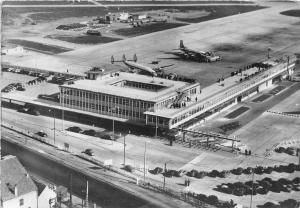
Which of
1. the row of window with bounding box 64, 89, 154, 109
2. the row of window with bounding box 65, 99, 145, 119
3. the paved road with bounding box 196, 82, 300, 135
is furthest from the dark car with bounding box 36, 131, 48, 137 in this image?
the paved road with bounding box 196, 82, 300, 135

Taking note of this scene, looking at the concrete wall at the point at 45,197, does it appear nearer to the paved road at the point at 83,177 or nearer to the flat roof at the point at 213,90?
the paved road at the point at 83,177

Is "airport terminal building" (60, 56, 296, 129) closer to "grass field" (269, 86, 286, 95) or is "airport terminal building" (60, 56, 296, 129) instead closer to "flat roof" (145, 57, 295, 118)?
"flat roof" (145, 57, 295, 118)

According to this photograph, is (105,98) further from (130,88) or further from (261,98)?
(261,98)

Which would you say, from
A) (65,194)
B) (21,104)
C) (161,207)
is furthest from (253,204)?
(21,104)

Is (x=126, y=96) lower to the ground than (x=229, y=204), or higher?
higher

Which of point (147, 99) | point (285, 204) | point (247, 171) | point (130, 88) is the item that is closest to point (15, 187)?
point (285, 204)

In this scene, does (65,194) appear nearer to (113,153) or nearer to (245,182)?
(113,153)
